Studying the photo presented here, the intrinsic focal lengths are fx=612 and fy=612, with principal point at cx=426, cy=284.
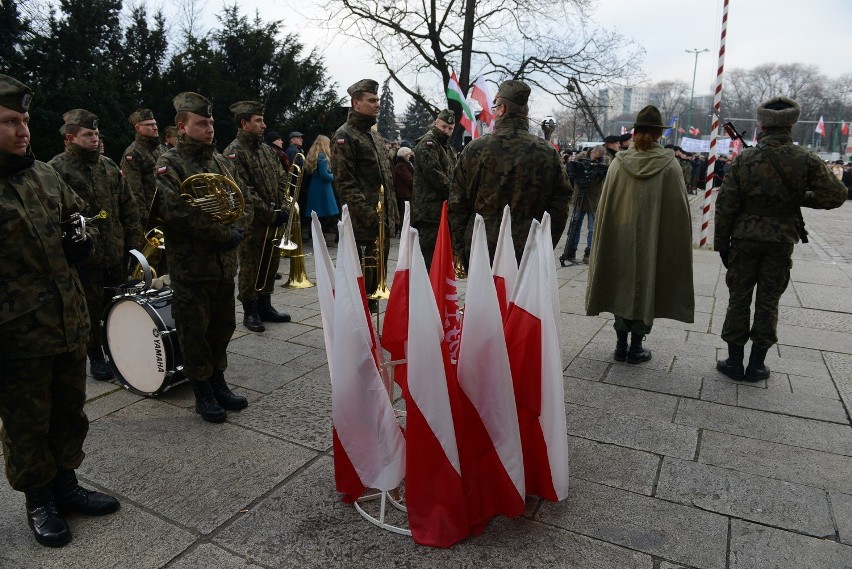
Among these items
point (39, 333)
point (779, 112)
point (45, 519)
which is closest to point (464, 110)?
point (779, 112)

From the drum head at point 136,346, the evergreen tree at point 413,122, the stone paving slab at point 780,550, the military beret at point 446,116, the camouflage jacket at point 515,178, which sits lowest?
the stone paving slab at point 780,550

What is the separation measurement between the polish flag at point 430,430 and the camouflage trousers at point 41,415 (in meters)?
1.60

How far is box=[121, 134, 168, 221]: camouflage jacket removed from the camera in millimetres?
6449

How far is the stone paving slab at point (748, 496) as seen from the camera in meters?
2.93

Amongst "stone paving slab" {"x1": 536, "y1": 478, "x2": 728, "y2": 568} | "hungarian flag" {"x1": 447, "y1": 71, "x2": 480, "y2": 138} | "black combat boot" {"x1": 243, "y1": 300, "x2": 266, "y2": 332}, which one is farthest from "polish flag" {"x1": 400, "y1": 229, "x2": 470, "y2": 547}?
"hungarian flag" {"x1": 447, "y1": 71, "x2": 480, "y2": 138}

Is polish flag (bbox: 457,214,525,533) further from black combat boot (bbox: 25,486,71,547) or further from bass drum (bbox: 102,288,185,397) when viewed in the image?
bass drum (bbox: 102,288,185,397)

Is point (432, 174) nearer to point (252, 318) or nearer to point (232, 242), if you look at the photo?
point (252, 318)

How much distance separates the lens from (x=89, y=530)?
9.29ft

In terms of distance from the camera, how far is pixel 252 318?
20.2 ft

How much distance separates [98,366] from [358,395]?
9.89ft

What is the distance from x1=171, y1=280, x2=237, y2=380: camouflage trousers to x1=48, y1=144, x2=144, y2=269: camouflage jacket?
114 cm

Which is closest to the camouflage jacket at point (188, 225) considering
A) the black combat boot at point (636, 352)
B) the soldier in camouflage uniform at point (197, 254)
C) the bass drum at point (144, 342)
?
the soldier in camouflage uniform at point (197, 254)

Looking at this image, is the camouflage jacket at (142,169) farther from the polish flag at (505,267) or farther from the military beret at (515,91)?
the polish flag at (505,267)

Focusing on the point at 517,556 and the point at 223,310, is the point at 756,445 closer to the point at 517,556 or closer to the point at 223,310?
the point at 517,556
